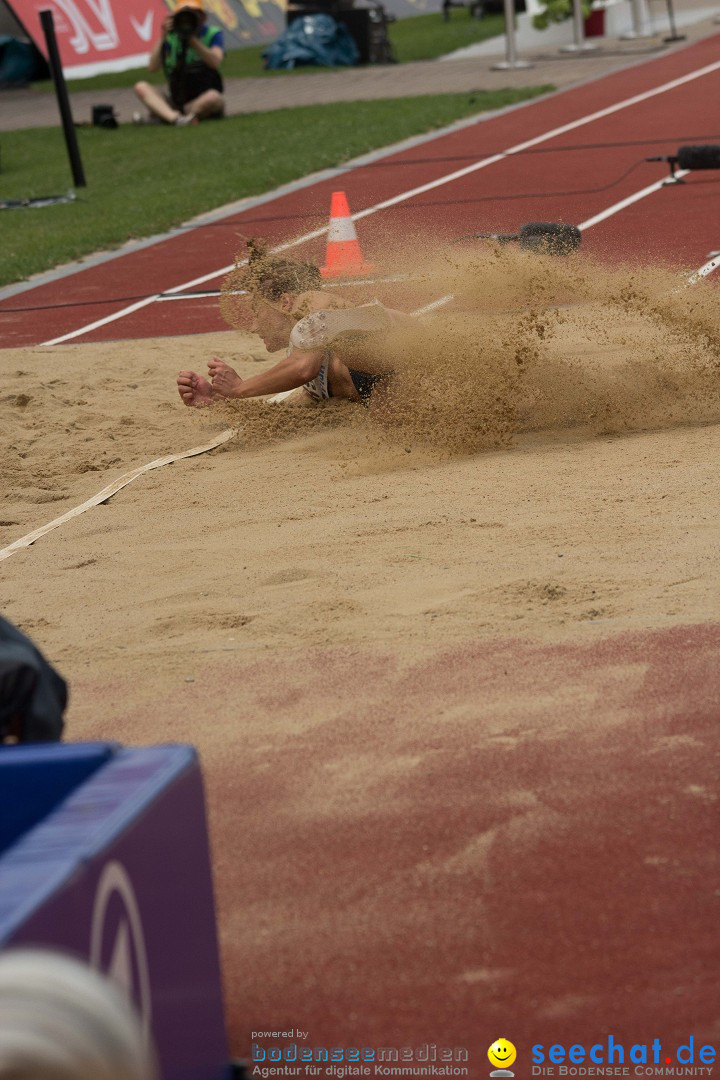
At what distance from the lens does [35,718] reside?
97.3 inches

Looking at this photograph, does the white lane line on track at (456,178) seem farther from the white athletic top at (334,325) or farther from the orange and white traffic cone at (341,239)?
the white athletic top at (334,325)

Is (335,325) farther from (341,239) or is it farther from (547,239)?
(341,239)

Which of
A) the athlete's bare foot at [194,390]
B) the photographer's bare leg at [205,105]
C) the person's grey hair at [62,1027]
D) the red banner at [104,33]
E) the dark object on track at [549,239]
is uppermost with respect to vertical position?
the red banner at [104,33]

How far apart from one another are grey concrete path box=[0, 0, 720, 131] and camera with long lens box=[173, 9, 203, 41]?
2.00 meters

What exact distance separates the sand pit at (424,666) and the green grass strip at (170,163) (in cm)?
590

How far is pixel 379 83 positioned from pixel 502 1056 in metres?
22.0

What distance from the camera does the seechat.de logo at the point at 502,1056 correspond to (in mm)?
2336

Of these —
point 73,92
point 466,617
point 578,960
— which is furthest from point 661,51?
point 578,960

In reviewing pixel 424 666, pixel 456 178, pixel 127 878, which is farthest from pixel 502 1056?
pixel 456 178

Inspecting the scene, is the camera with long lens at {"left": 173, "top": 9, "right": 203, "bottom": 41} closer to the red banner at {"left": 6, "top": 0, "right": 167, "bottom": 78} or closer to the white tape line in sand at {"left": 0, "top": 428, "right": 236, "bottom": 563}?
the red banner at {"left": 6, "top": 0, "right": 167, "bottom": 78}

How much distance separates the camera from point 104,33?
82.7 ft

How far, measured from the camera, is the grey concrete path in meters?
21.3

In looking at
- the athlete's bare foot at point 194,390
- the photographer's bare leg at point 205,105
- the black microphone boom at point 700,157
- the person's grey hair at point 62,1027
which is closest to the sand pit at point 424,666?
the athlete's bare foot at point 194,390

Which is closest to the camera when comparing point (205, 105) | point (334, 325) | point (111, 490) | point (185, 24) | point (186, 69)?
point (111, 490)
